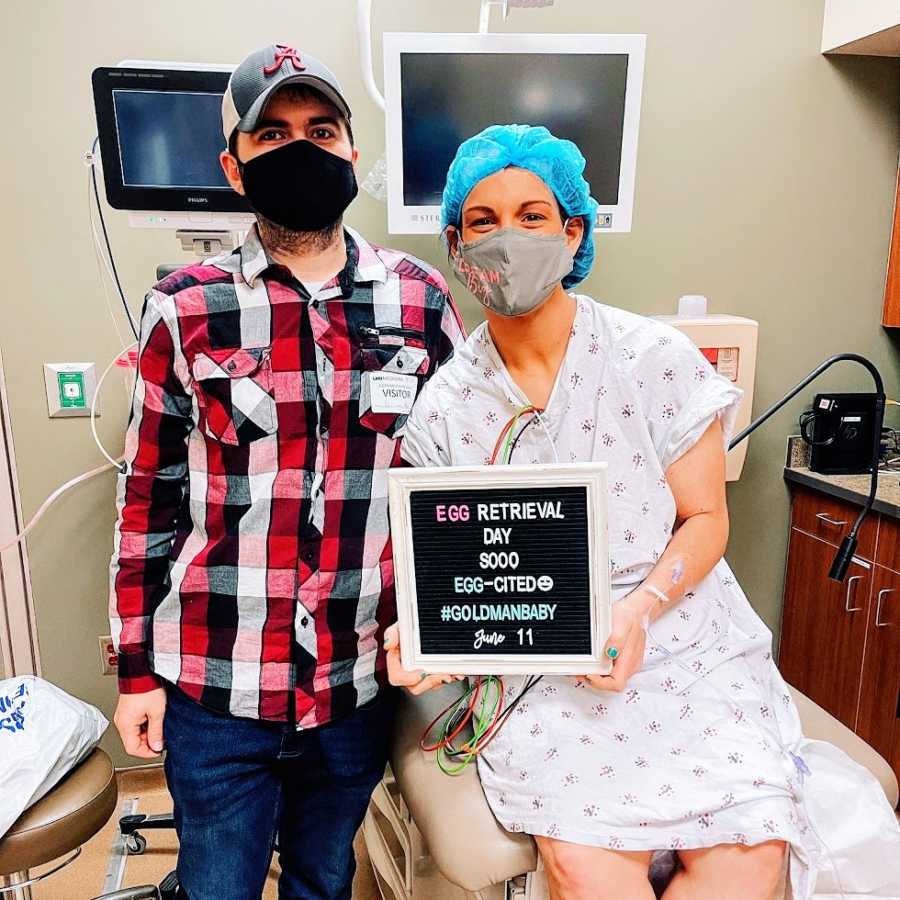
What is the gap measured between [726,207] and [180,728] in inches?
72.8

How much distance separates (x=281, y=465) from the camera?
1166 millimetres

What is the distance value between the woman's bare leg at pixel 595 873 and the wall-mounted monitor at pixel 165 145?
1.31m

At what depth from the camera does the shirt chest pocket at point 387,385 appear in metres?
1.18

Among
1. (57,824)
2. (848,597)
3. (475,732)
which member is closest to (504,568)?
(475,732)

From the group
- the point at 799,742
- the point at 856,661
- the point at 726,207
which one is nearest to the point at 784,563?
the point at 856,661

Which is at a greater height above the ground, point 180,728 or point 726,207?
point 726,207

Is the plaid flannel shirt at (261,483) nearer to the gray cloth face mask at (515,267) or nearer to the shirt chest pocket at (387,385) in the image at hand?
the shirt chest pocket at (387,385)

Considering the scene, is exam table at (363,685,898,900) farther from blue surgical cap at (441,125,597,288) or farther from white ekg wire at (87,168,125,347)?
white ekg wire at (87,168,125,347)

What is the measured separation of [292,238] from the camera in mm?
1145

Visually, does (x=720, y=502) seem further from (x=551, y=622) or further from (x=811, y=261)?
(x=811, y=261)

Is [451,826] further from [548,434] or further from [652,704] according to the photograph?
[548,434]

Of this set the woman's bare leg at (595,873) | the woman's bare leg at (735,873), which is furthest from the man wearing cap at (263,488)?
the woman's bare leg at (735,873)

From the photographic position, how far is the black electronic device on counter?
211 centimetres

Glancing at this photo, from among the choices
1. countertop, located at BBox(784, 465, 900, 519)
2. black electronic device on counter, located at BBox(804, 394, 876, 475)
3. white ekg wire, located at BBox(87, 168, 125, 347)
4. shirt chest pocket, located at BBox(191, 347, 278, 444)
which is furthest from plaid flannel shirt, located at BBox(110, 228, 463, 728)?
black electronic device on counter, located at BBox(804, 394, 876, 475)
